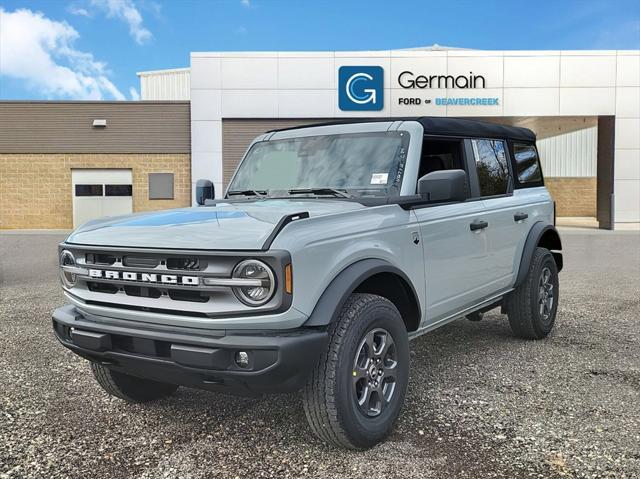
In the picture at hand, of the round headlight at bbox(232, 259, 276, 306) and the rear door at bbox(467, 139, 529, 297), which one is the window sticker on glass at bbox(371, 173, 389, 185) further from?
the round headlight at bbox(232, 259, 276, 306)

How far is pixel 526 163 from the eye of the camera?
5824mm

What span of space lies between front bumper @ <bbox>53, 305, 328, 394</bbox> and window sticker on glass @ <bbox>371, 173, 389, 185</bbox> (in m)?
1.39

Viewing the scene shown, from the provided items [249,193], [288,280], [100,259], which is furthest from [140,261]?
[249,193]

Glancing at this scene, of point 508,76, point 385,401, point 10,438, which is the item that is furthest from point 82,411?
point 508,76

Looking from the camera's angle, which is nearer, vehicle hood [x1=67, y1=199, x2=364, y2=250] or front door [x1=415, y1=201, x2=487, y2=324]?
vehicle hood [x1=67, y1=199, x2=364, y2=250]


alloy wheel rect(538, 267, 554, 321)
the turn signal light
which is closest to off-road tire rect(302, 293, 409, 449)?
the turn signal light

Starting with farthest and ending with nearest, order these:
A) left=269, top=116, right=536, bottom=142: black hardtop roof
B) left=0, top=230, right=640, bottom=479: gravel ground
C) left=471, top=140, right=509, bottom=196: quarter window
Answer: left=471, top=140, right=509, bottom=196: quarter window, left=269, top=116, right=536, bottom=142: black hardtop roof, left=0, top=230, right=640, bottom=479: gravel ground

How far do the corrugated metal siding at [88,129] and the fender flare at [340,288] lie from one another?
858 inches

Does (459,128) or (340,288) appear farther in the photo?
(459,128)

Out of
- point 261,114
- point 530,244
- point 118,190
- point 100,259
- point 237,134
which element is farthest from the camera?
point 118,190

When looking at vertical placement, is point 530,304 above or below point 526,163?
below

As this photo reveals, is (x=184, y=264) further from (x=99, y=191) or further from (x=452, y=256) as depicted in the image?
(x=99, y=191)

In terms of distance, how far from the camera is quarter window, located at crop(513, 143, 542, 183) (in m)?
5.63

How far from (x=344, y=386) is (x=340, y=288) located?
490 millimetres
